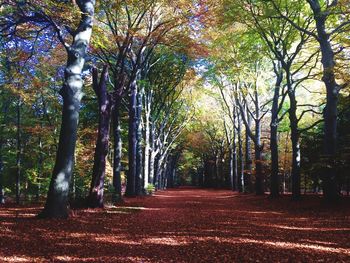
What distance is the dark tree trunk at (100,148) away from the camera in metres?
13.3

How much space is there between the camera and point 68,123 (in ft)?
32.8

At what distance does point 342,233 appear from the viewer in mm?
8109

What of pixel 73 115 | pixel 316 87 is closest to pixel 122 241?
pixel 73 115

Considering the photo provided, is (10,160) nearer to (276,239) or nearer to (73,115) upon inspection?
(73,115)

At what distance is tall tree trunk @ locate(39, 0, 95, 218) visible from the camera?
9.61m

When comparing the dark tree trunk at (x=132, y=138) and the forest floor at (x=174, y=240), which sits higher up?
the dark tree trunk at (x=132, y=138)

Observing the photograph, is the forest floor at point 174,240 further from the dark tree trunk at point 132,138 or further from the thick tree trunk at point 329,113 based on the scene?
the dark tree trunk at point 132,138

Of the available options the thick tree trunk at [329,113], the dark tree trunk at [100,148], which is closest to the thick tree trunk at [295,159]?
the thick tree trunk at [329,113]

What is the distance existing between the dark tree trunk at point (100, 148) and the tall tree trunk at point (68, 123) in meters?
3.03

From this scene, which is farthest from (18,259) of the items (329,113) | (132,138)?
(132,138)

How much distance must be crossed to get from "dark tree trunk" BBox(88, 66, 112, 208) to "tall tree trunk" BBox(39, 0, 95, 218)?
119 inches

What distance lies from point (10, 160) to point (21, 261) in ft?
89.4

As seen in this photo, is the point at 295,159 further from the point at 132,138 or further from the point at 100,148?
the point at 100,148

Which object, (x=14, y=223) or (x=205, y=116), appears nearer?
(x=14, y=223)
